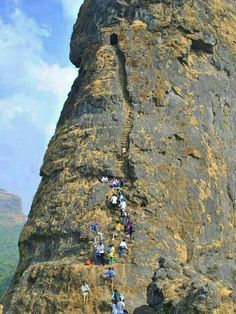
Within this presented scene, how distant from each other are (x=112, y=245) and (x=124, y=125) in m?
11.1

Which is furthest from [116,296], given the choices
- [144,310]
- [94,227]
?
[94,227]

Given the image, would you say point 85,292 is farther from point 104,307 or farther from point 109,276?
point 109,276

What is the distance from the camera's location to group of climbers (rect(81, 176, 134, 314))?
104ft

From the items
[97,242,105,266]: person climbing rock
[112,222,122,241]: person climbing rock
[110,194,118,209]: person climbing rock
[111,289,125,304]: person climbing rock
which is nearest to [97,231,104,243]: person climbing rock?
[112,222,122,241]: person climbing rock

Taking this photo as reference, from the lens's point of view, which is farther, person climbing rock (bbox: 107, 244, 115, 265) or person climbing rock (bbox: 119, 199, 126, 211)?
person climbing rock (bbox: 119, 199, 126, 211)

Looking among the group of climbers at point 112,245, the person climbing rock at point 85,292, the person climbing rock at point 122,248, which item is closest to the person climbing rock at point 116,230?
the group of climbers at point 112,245

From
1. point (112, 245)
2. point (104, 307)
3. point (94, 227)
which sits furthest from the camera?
point (94, 227)

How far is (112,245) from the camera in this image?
35625mm

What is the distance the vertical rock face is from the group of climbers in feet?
1.70

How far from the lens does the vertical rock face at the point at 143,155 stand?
3616 cm

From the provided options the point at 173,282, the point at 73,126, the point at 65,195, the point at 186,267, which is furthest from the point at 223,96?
the point at 173,282

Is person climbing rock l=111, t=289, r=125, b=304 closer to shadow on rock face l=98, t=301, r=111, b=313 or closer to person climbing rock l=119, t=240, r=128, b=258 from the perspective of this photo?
shadow on rock face l=98, t=301, r=111, b=313

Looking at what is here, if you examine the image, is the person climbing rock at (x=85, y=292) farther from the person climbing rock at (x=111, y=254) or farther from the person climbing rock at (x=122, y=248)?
the person climbing rock at (x=122, y=248)

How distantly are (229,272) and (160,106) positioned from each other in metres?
13.5
